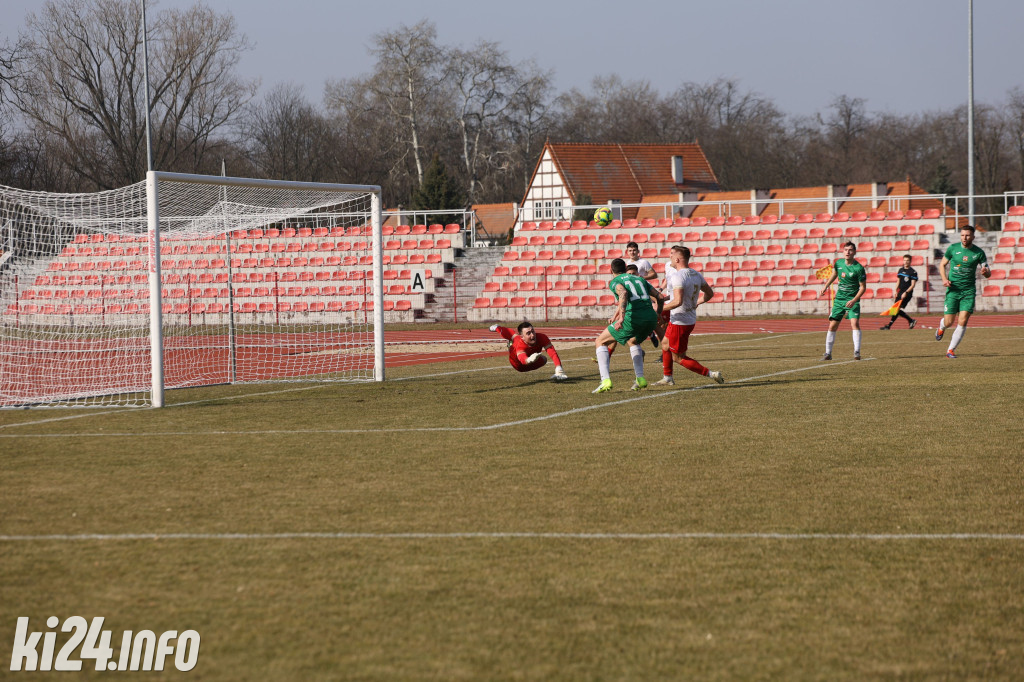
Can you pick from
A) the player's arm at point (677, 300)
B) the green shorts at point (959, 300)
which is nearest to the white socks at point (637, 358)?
the player's arm at point (677, 300)

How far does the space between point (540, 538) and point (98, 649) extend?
8.03 ft

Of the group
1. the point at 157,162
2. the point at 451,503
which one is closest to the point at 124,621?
the point at 451,503

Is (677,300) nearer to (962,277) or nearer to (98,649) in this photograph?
(962,277)

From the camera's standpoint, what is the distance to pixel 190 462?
8.30m

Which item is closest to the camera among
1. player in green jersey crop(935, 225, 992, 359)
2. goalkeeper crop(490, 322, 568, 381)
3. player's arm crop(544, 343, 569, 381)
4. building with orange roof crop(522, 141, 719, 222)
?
player's arm crop(544, 343, 569, 381)

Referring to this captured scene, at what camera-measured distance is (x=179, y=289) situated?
85.9ft

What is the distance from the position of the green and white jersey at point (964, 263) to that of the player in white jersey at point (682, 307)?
18.3ft

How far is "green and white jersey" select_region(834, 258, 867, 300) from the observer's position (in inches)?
637

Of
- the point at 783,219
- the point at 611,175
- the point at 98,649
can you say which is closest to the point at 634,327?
the point at 98,649

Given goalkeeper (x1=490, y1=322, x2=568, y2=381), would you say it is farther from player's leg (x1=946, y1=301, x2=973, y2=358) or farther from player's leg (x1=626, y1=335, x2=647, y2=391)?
player's leg (x1=946, y1=301, x2=973, y2=358)

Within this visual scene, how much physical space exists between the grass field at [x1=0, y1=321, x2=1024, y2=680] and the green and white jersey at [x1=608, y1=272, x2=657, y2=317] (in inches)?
63.1

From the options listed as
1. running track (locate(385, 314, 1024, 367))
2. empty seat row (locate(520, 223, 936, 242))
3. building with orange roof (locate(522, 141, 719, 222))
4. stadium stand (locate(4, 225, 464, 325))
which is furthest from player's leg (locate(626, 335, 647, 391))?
building with orange roof (locate(522, 141, 719, 222))

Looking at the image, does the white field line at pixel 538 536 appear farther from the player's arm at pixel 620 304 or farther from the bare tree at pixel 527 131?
the bare tree at pixel 527 131

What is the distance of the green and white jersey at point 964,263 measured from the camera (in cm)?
1627
